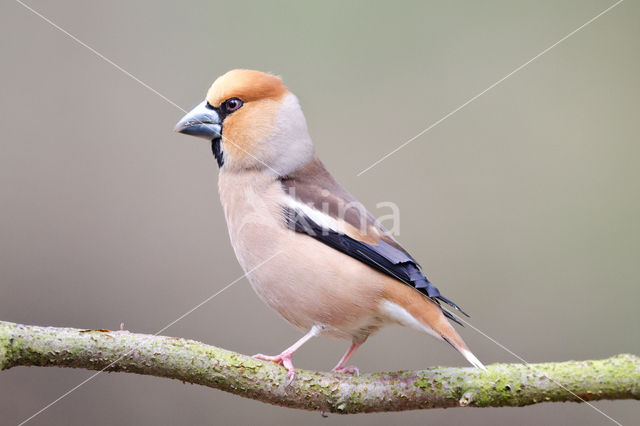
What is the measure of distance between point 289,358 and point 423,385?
0.52m

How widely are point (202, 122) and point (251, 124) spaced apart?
0.23 m

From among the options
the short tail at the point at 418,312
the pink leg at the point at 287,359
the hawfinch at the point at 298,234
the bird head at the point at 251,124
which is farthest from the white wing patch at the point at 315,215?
the pink leg at the point at 287,359

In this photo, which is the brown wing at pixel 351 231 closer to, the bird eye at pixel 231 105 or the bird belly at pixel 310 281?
the bird belly at pixel 310 281

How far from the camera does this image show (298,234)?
8.86 feet

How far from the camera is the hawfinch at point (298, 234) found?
2582mm

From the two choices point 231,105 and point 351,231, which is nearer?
point 351,231

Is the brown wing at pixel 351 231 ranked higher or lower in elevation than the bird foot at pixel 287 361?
higher

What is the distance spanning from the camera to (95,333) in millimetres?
2262

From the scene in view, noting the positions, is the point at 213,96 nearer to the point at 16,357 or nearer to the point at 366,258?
the point at 366,258

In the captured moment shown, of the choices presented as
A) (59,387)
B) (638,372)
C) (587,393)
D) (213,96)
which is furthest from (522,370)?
(59,387)

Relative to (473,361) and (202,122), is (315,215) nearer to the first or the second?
(202,122)

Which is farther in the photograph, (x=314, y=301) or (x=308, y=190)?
(x=308, y=190)

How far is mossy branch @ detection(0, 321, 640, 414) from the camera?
7.25 feet

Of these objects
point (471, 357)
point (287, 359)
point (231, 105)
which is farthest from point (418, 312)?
point (231, 105)
